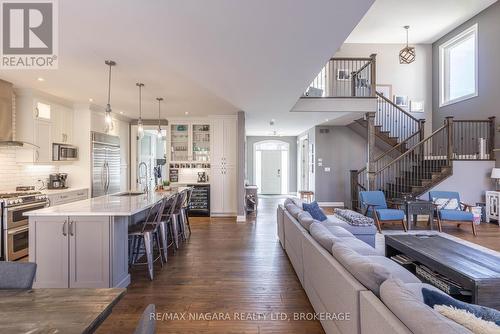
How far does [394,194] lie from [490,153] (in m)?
2.31

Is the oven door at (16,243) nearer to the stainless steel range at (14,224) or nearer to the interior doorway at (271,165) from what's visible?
the stainless steel range at (14,224)

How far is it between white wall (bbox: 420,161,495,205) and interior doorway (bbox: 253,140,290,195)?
650 centimetres

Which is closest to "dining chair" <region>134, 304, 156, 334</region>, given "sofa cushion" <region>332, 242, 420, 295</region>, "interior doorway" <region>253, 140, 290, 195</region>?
"sofa cushion" <region>332, 242, 420, 295</region>

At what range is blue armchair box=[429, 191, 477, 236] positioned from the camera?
5465mm

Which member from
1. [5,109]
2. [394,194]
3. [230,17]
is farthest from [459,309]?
[394,194]

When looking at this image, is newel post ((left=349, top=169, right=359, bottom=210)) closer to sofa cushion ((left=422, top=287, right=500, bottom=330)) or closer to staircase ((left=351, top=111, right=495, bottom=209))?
staircase ((left=351, top=111, right=495, bottom=209))

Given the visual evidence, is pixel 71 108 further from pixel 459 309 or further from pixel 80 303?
pixel 459 309

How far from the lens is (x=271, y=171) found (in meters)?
12.4

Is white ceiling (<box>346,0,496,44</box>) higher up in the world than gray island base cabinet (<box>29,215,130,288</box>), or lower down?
higher up

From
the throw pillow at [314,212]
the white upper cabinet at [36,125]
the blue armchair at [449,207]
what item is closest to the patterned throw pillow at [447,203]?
the blue armchair at [449,207]

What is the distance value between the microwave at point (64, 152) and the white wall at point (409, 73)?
28.9ft

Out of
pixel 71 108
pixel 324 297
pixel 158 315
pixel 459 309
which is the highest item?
pixel 71 108

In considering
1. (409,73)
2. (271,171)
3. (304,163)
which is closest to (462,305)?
(409,73)

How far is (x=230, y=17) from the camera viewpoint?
7.71ft
